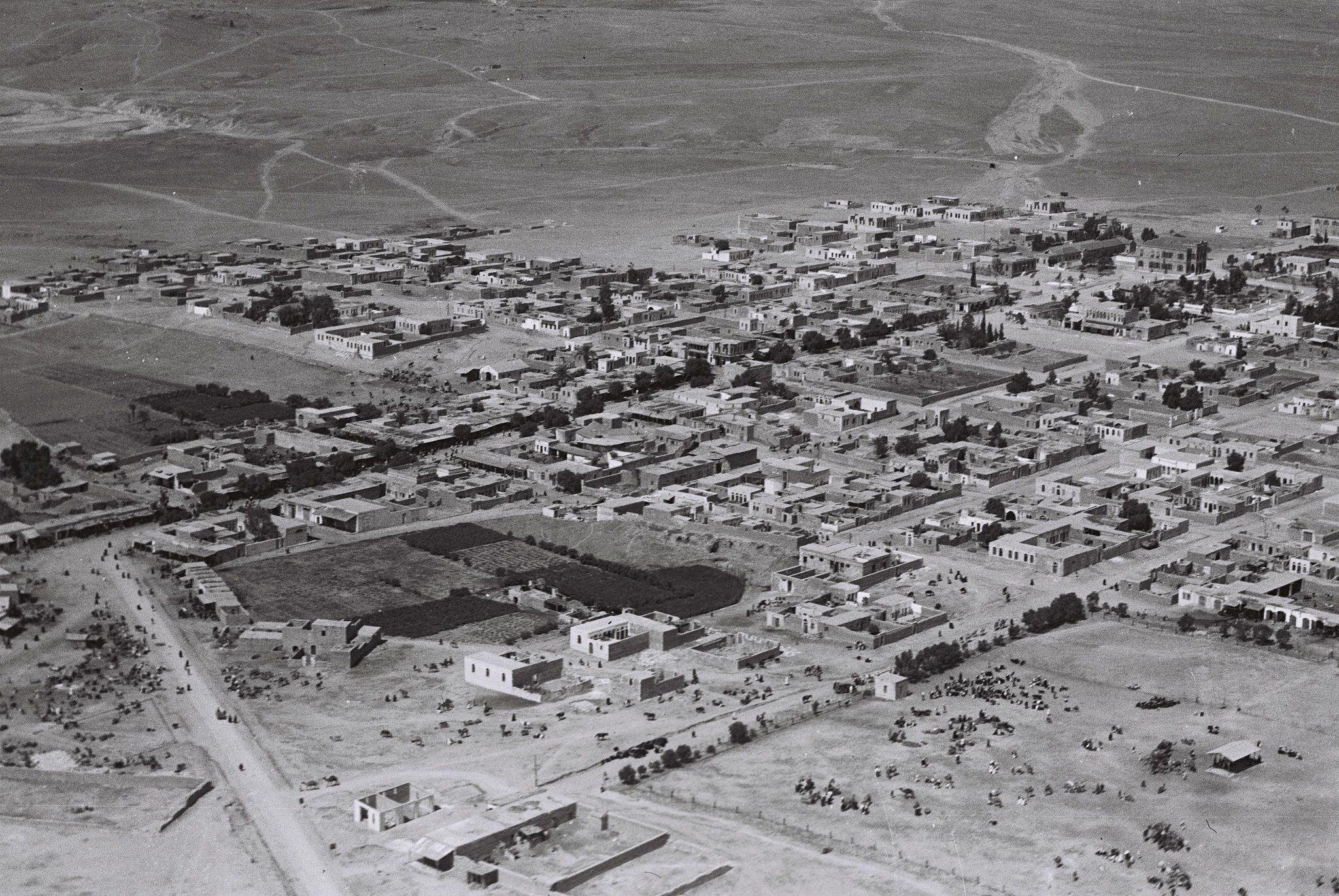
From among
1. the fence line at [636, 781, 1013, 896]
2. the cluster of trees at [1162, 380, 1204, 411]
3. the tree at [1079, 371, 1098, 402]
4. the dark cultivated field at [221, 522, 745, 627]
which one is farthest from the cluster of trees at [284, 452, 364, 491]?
the cluster of trees at [1162, 380, 1204, 411]

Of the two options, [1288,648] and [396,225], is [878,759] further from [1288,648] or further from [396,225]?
Result: [396,225]

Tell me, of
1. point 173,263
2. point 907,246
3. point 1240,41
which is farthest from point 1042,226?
point 1240,41

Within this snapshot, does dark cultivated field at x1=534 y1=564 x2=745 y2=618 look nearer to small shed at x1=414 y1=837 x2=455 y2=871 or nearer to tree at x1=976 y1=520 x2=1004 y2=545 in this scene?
tree at x1=976 y1=520 x2=1004 y2=545

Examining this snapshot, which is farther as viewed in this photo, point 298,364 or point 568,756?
point 298,364

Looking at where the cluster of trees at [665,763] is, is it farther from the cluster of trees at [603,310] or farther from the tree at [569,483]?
the cluster of trees at [603,310]

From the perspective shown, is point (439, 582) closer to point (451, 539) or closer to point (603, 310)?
point (451, 539)

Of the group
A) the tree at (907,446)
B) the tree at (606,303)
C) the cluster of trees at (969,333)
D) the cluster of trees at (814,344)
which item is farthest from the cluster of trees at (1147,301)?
the tree at (907,446)
